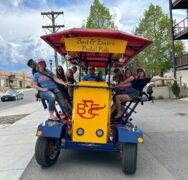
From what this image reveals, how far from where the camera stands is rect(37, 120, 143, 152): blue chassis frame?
4.88 metres

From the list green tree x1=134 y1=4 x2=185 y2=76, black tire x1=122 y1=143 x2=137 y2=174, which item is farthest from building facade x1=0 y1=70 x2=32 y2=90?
black tire x1=122 y1=143 x2=137 y2=174

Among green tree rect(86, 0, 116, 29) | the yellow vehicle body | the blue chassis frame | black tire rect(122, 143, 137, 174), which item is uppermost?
green tree rect(86, 0, 116, 29)

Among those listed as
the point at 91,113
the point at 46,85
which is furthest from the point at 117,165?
the point at 46,85

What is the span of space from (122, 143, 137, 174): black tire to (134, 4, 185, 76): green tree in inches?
1001

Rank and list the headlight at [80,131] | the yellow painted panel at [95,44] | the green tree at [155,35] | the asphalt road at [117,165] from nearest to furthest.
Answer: the asphalt road at [117,165] → the headlight at [80,131] → the yellow painted panel at [95,44] → the green tree at [155,35]

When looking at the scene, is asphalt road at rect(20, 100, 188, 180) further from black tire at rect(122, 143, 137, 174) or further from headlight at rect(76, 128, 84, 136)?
headlight at rect(76, 128, 84, 136)

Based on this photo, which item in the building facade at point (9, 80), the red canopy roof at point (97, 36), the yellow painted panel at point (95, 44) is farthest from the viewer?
the building facade at point (9, 80)

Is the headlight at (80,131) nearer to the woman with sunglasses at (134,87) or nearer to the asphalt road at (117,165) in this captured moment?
the asphalt road at (117,165)

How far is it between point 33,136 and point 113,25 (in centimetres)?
2370

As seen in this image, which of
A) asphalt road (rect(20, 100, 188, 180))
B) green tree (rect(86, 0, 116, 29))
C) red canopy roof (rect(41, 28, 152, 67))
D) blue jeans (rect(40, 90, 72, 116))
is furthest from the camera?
green tree (rect(86, 0, 116, 29))

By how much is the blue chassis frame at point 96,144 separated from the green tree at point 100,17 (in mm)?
26024

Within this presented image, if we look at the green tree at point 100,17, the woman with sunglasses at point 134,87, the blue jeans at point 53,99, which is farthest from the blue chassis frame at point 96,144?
the green tree at point 100,17

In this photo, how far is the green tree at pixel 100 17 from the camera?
3017 centimetres

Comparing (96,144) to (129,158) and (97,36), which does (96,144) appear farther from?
(97,36)
